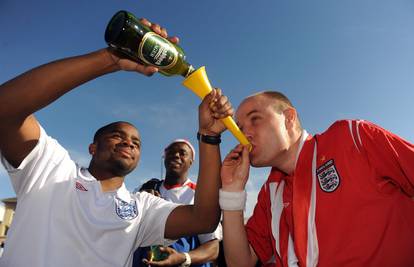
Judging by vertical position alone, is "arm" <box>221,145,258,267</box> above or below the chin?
below

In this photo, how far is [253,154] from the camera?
2.49 meters

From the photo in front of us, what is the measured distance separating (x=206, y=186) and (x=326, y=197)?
0.86 metres

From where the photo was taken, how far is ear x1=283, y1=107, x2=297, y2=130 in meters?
2.60

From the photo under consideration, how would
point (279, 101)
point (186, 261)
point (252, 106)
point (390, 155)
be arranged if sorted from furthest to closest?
1. point (186, 261)
2. point (279, 101)
3. point (252, 106)
4. point (390, 155)

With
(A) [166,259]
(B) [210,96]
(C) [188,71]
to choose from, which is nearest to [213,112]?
(B) [210,96]

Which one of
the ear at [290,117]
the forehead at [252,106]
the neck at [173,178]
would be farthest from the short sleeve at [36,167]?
the neck at [173,178]

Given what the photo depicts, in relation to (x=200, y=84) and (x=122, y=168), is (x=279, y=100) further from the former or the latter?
(x=122, y=168)

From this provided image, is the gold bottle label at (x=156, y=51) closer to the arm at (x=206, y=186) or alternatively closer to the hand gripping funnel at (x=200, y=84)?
the hand gripping funnel at (x=200, y=84)

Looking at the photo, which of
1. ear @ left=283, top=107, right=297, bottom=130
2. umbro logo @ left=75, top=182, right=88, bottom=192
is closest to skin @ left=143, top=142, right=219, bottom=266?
umbro logo @ left=75, top=182, right=88, bottom=192

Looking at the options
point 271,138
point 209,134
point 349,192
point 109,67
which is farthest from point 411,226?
point 109,67

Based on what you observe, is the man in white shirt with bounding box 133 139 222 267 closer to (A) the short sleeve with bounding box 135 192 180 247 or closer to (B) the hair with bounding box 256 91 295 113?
(A) the short sleeve with bounding box 135 192 180 247

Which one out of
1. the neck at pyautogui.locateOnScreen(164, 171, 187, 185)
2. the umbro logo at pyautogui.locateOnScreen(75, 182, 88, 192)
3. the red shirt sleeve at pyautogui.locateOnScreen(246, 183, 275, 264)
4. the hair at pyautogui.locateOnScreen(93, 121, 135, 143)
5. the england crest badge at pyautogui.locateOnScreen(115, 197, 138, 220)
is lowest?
the red shirt sleeve at pyautogui.locateOnScreen(246, 183, 275, 264)

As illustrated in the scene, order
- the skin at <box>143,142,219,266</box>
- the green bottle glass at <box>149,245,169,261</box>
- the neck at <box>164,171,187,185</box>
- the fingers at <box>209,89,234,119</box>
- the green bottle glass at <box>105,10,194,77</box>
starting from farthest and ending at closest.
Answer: the neck at <box>164,171,187,185</box> < the skin at <box>143,142,219,266</box> < the green bottle glass at <box>149,245,169,261</box> < the fingers at <box>209,89,234,119</box> < the green bottle glass at <box>105,10,194,77</box>

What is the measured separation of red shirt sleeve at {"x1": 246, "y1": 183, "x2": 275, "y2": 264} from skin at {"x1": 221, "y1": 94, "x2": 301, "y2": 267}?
0.06m
